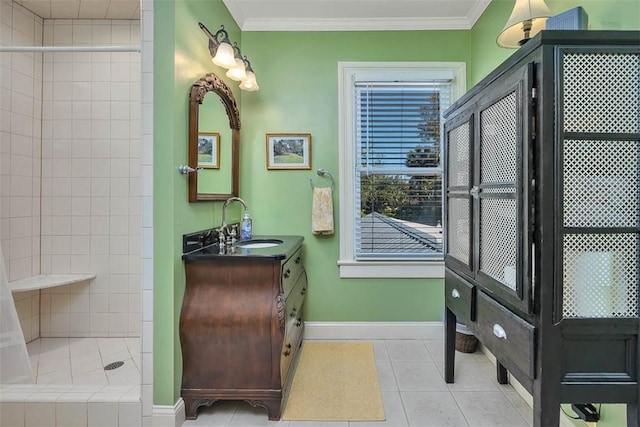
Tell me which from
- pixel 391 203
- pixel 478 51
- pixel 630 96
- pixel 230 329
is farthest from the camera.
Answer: pixel 391 203

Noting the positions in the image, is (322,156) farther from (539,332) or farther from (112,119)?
(539,332)

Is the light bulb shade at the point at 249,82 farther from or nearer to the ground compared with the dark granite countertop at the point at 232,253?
farther from the ground

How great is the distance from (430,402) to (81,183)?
9.81 feet

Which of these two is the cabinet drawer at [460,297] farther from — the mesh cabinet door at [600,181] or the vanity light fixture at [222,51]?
the vanity light fixture at [222,51]

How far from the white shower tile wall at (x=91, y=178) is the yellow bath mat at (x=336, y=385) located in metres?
1.53

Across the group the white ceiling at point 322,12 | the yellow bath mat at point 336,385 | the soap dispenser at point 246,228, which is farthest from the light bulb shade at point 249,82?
the yellow bath mat at point 336,385

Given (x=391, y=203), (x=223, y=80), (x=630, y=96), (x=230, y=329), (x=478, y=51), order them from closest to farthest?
1. (x=630, y=96)
2. (x=230, y=329)
3. (x=223, y=80)
4. (x=478, y=51)
5. (x=391, y=203)

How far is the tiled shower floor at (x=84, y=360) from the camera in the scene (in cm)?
203

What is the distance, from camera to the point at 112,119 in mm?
2645

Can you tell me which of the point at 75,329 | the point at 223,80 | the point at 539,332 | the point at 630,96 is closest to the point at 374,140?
the point at 223,80

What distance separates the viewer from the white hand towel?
A: 264 cm

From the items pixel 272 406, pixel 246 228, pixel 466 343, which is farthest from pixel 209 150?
pixel 466 343

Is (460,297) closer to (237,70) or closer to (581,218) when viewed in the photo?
(581,218)

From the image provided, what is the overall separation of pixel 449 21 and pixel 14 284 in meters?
3.88
